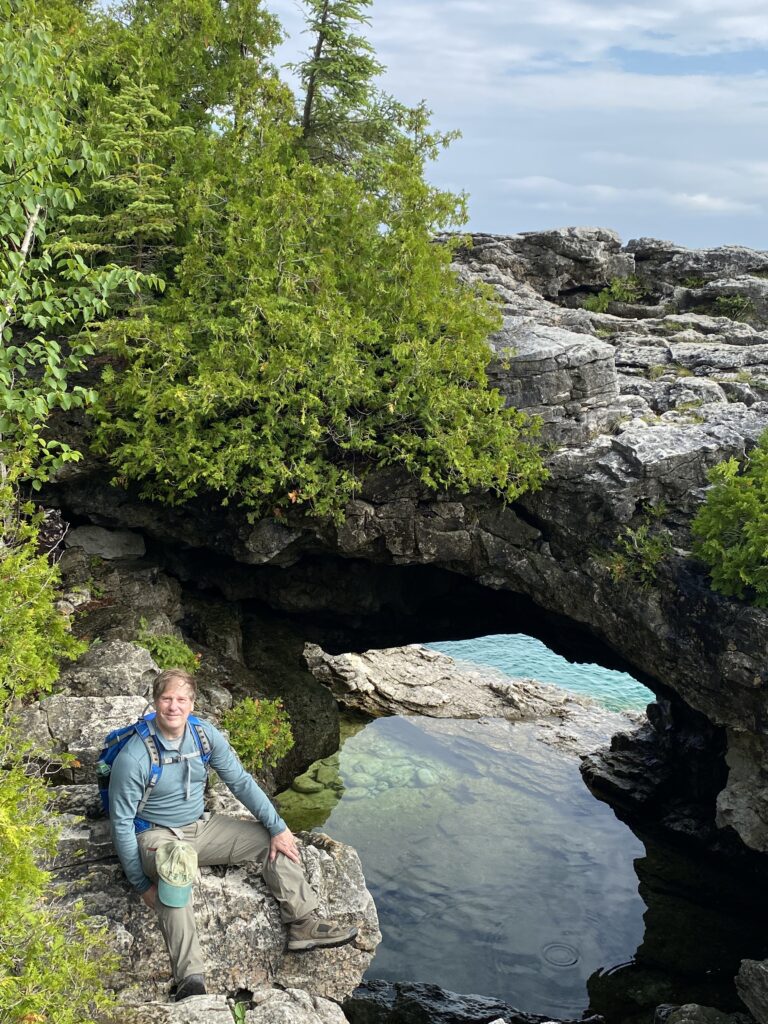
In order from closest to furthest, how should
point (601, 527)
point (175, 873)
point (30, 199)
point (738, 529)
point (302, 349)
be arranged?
1. point (175, 873)
2. point (30, 199)
3. point (738, 529)
4. point (302, 349)
5. point (601, 527)

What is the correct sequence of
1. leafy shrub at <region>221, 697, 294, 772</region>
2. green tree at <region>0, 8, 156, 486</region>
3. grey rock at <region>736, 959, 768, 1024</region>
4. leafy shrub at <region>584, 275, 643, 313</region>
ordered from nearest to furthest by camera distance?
green tree at <region>0, 8, 156, 486</region>, grey rock at <region>736, 959, 768, 1024</region>, leafy shrub at <region>221, 697, 294, 772</region>, leafy shrub at <region>584, 275, 643, 313</region>

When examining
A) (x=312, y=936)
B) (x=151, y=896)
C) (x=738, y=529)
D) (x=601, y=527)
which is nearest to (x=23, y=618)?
(x=151, y=896)

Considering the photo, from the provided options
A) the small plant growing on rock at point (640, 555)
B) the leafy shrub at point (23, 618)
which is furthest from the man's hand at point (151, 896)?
the small plant growing on rock at point (640, 555)

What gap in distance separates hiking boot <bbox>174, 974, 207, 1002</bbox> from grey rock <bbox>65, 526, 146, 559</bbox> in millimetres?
9843

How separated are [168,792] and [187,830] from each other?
572 mm

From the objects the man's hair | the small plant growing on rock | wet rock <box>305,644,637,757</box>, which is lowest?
wet rock <box>305,644,637,757</box>

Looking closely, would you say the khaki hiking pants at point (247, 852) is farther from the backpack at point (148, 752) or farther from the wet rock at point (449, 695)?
the wet rock at point (449, 695)

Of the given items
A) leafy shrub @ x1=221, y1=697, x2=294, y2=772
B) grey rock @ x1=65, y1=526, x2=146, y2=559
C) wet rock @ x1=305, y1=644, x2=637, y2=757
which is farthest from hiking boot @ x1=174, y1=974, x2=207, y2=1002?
wet rock @ x1=305, y1=644, x2=637, y2=757

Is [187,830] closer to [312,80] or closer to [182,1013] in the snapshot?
[182,1013]

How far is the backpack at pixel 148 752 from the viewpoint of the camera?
8.06m

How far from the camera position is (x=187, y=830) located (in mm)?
8484

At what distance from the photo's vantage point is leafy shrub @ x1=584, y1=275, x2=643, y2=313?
23469 millimetres

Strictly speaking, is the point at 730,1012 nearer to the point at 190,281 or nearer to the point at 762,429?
the point at 762,429

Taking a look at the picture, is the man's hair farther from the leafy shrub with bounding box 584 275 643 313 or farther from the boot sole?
the leafy shrub with bounding box 584 275 643 313
